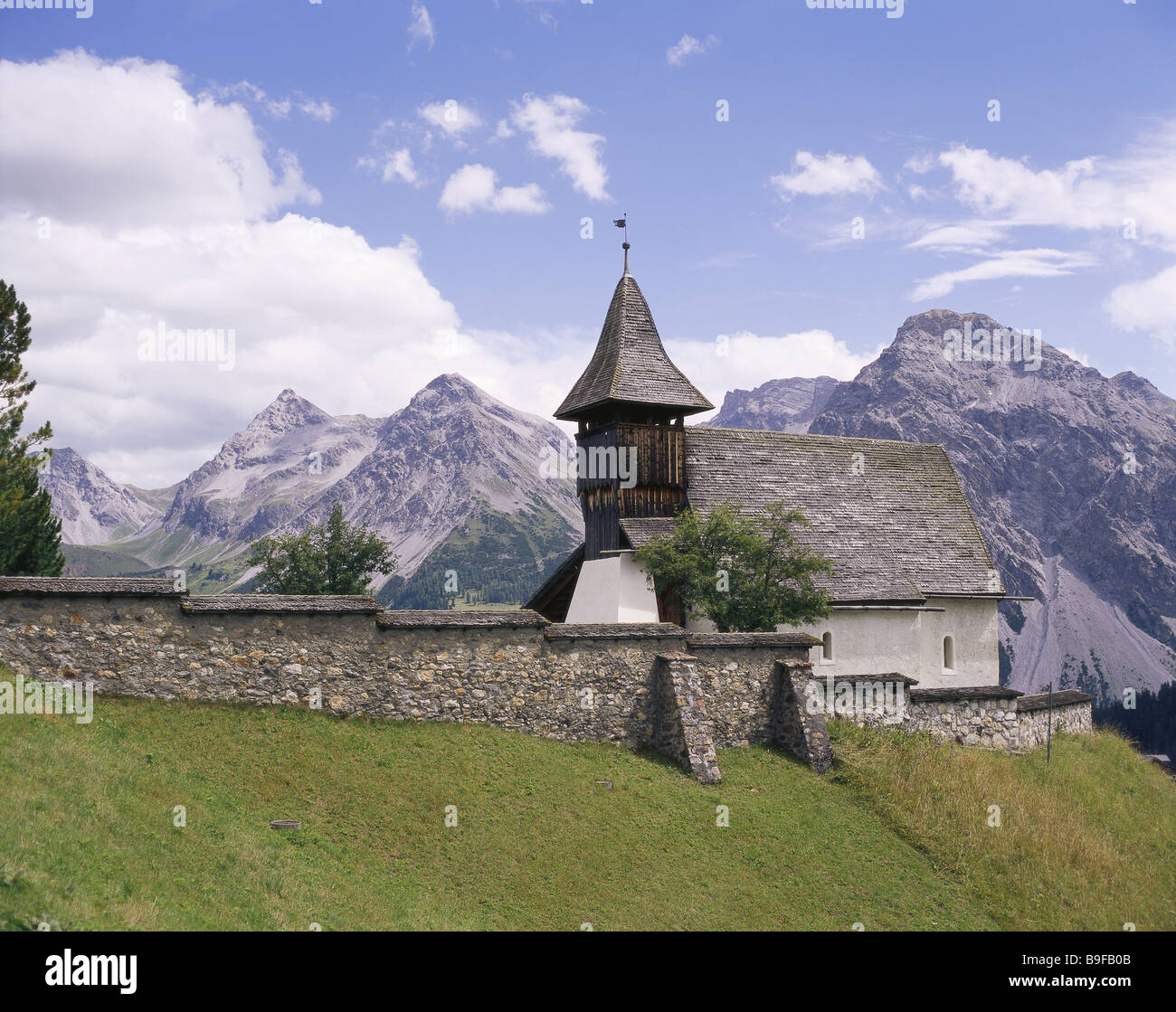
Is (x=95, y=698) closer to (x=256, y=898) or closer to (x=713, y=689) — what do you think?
(x=256, y=898)

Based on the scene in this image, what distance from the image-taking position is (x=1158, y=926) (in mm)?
22375

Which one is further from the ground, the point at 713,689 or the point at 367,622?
the point at 367,622

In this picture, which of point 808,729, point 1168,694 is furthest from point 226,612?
point 1168,694

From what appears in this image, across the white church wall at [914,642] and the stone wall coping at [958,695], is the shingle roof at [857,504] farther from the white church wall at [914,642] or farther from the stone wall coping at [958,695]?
the stone wall coping at [958,695]

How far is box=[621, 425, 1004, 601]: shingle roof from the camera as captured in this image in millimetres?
37188

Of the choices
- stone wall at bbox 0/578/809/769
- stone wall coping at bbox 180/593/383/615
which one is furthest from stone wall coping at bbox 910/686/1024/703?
stone wall coping at bbox 180/593/383/615

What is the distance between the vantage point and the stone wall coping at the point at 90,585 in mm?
20016

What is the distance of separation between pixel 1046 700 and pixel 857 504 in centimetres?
1108

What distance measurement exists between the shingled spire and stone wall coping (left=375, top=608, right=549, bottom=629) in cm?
1572

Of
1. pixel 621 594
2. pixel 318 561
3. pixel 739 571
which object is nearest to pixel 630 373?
pixel 621 594

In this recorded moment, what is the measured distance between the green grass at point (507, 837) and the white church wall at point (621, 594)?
9900 mm

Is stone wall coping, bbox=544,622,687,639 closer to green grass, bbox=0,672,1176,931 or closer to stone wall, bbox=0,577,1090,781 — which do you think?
stone wall, bbox=0,577,1090,781

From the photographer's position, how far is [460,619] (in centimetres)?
2366
